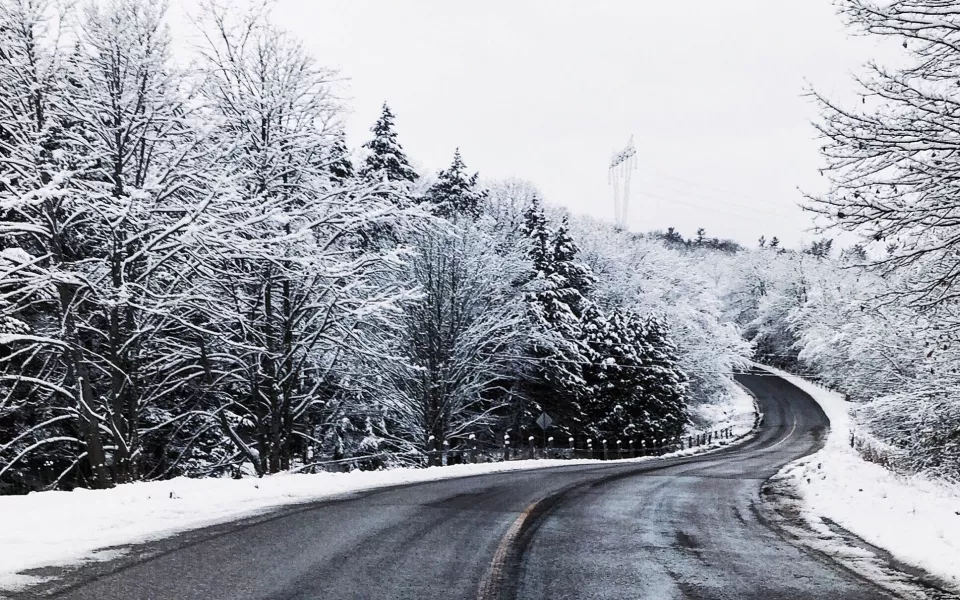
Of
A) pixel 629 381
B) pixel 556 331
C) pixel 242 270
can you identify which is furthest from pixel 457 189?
pixel 242 270

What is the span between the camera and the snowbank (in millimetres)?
6414

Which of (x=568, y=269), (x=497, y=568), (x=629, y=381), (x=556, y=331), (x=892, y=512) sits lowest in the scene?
(x=892, y=512)

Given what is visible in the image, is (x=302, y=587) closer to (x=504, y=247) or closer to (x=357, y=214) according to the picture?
(x=357, y=214)

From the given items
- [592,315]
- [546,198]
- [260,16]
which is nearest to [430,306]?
[260,16]

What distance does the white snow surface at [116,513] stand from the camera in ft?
21.0

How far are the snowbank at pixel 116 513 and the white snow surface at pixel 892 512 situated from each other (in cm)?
749

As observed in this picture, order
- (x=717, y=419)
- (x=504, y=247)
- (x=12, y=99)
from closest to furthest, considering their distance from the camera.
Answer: (x=12, y=99)
(x=504, y=247)
(x=717, y=419)

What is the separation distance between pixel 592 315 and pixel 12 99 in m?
36.0

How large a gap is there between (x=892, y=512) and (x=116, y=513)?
382 inches

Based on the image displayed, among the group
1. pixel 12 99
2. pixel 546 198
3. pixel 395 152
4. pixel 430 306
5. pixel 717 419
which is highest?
pixel 546 198

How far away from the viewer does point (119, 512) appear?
844cm

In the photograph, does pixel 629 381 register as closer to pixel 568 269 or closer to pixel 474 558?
pixel 568 269

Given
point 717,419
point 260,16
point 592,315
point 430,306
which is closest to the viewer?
point 260,16

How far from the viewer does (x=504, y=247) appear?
37031mm
